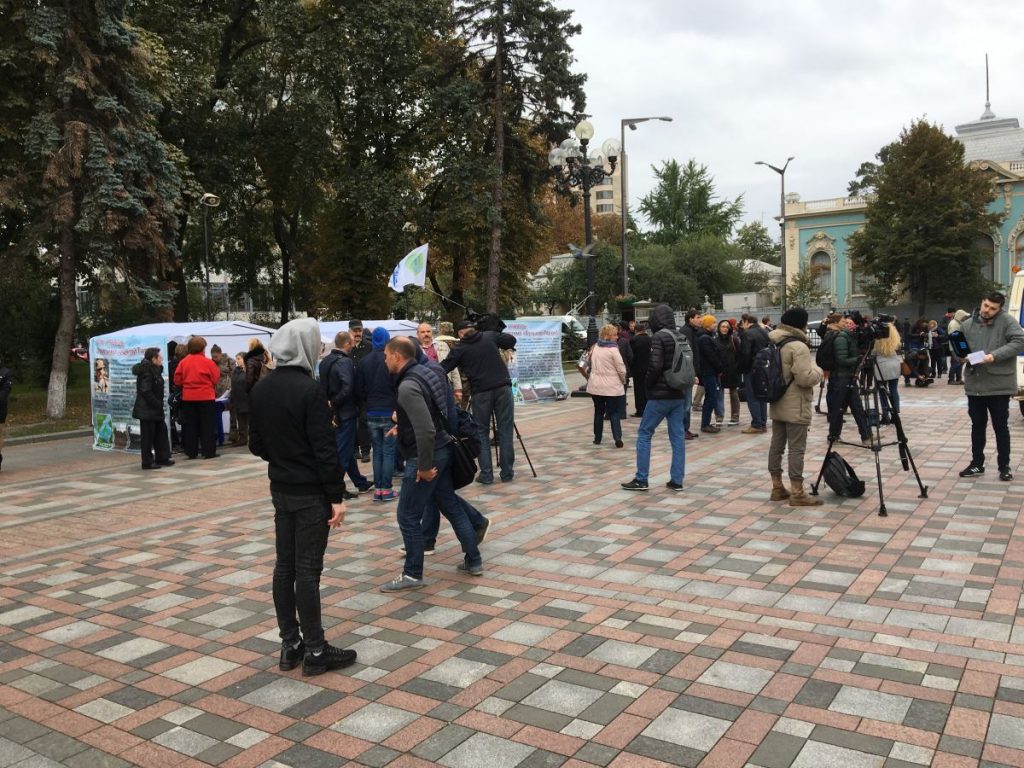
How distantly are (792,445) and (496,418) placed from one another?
10.7 feet

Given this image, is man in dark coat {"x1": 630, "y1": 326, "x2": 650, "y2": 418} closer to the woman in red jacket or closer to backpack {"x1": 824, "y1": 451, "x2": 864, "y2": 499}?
backpack {"x1": 824, "y1": 451, "x2": 864, "y2": 499}

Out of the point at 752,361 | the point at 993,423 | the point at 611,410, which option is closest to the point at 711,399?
the point at 752,361

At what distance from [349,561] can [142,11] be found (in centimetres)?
2249

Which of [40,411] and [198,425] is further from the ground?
[198,425]

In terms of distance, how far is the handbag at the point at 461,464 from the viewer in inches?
228

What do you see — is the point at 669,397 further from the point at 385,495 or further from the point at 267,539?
the point at 267,539

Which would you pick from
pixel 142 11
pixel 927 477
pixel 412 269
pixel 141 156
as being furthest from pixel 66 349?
pixel 927 477

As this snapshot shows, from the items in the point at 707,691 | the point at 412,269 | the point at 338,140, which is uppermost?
the point at 338,140

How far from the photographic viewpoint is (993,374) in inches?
336

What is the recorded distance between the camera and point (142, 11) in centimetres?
2352

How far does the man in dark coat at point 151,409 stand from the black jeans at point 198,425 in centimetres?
42

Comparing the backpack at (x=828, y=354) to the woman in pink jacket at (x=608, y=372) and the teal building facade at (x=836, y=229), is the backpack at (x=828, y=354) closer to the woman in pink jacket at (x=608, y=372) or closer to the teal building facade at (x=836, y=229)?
the woman in pink jacket at (x=608, y=372)

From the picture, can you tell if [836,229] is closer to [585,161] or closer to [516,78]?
[516,78]

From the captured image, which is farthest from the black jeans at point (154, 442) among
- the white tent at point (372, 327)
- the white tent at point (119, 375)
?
the white tent at point (372, 327)
